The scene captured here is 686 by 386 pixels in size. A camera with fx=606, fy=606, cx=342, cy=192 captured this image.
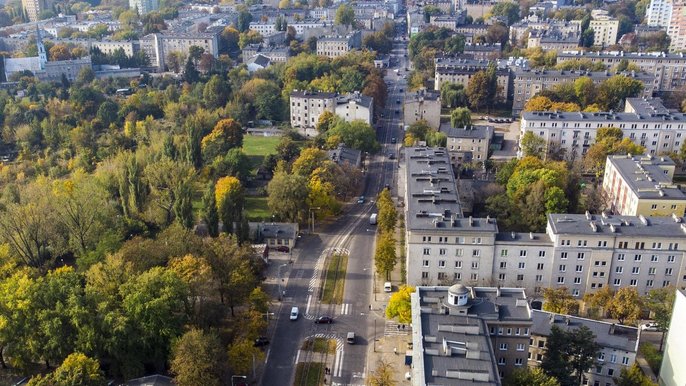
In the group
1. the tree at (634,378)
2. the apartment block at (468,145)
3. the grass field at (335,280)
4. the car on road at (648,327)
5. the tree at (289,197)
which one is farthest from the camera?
the apartment block at (468,145)

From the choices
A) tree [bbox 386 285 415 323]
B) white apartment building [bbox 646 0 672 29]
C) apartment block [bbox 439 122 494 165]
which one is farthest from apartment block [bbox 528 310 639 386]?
white apartment building [bbox 646 0 672 29]

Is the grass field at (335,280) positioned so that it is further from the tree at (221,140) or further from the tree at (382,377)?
the tree at (221,140)

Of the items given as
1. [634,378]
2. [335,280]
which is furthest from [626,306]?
[335,280]

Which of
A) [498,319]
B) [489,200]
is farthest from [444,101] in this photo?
[498,319]

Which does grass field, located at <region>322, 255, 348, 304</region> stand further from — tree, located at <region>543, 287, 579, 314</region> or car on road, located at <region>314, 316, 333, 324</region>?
tree, located at <region>543, 287, 579, 314</region>

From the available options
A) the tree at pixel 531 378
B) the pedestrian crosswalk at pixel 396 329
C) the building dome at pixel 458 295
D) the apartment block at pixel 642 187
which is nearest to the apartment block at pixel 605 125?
the apartment block at pixel 642 187

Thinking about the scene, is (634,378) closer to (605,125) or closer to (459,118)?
(605,125)
